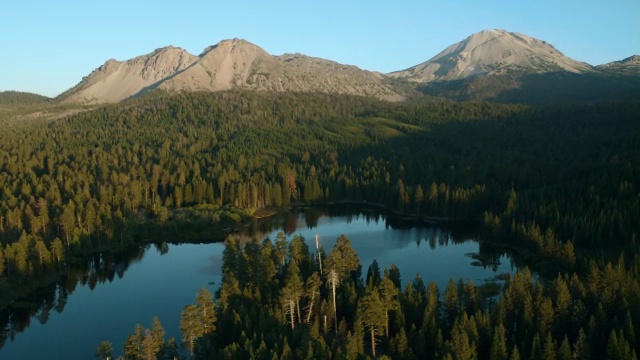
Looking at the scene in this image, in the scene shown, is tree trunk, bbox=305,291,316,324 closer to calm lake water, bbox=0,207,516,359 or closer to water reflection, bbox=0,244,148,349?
calm lake water, bbox=0,207,516,359

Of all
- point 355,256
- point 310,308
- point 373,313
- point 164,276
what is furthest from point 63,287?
point 373,313

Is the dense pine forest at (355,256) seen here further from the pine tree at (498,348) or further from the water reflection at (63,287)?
the water reflection at (63,287)

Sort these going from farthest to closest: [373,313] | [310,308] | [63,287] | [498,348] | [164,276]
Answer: [164,276], [63,287], [310,308], [373,313], [498,348]

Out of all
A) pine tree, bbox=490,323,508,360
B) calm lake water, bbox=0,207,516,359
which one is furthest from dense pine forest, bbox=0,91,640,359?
calm lake water, bbox=0,207,516,359

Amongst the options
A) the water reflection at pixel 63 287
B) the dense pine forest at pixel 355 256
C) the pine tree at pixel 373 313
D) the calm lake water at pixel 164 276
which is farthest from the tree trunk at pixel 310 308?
the water reflection at pixel 63 287

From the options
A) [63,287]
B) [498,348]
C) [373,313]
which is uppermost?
[373,313]

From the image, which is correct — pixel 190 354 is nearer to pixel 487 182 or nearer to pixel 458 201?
pixel 458 201

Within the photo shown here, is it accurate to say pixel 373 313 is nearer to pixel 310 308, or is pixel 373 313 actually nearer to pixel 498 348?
pixel 310 308

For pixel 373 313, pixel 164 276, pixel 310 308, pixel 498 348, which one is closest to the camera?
pixel 498 348

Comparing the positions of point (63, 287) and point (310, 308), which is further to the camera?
point (63, 287)

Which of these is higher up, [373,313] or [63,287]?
[373,313]
